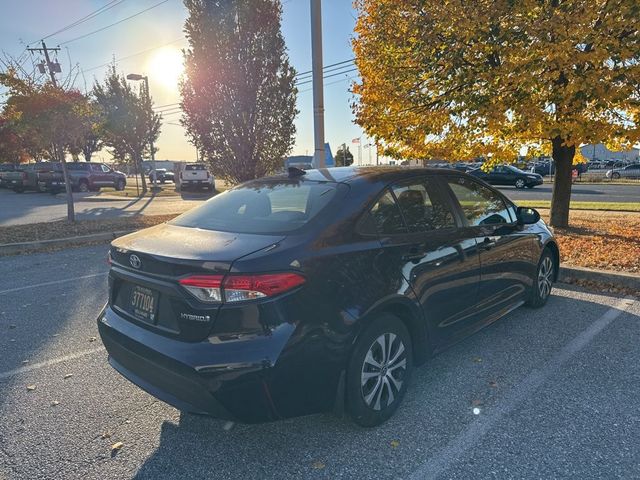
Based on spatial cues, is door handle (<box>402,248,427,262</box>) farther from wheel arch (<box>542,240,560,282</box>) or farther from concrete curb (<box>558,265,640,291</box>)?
concrete curb (<box>558,265,640,291</box>)

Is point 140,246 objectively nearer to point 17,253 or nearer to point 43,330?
point 43,330

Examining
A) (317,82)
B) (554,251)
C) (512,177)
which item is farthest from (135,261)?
(512,177)

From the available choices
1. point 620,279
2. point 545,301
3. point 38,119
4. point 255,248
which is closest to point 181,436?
point 255,248

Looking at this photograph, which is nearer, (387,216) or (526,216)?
(387,216)

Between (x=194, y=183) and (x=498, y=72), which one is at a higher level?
(x=498, y=72)

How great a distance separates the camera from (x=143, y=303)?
2.60 metres

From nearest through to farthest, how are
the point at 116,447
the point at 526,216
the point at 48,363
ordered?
the point at 116,447 → the point at 48,363 → the point at 526,216

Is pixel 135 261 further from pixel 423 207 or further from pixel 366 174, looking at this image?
pixel 423 207

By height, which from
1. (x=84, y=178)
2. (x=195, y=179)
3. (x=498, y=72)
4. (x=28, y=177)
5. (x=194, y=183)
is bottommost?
(x=194, y=183)

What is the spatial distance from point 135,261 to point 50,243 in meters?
7.49

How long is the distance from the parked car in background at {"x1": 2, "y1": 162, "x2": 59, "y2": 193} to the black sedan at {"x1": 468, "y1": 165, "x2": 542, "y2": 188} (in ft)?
80.6

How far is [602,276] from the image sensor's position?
218 inches

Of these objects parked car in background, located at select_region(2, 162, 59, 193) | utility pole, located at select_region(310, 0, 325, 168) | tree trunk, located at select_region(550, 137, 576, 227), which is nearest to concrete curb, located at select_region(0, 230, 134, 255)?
utility pole, located at select_region(310, 0, 325, 168)

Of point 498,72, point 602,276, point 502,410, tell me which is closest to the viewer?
point 502,410
